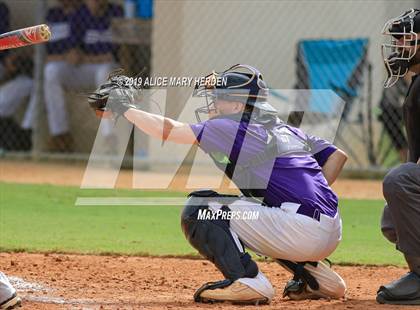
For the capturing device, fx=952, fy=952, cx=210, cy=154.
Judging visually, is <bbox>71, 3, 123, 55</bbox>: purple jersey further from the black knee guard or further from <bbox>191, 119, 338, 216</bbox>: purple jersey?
the black knee guard

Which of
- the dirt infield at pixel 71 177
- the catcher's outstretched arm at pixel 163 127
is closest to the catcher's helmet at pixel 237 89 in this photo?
the catcher's outstretched arm at pixel 163 127

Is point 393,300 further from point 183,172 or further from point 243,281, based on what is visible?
point 183,172

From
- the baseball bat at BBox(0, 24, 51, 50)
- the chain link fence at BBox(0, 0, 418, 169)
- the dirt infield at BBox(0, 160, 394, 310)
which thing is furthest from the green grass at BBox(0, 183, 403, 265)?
the baseball bat at BBox(0, 24, 51, 50)

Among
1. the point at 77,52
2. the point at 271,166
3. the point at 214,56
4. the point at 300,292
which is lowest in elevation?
the point at 77,52

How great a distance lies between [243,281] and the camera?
5.10 metres

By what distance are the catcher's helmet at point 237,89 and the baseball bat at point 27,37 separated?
1.01 meters

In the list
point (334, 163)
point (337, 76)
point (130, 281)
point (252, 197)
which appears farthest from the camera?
point (337, 76)

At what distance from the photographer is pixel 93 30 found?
12.6 meters

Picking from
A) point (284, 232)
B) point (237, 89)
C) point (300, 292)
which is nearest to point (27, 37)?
point (237, 89)

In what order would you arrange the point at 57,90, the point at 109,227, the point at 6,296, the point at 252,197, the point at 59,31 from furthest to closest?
1. the point at 59,31
2. the point at 57,90
3. the point at 109,227
4. the point at 252,197
5. the point at 6,296

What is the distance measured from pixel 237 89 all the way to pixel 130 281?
4.93ft

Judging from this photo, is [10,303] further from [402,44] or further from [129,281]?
[402,44]

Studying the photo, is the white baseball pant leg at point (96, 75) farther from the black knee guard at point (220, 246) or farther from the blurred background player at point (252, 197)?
the black knee guard at point (220, 246)

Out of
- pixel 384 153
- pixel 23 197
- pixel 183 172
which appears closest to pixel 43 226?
pixel 23 197
